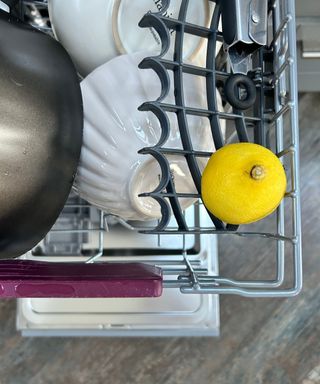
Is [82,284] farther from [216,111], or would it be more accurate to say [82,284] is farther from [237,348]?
[237,348]

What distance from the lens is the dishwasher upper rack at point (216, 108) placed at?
1.30ft

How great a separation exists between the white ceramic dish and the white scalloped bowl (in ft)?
0.08

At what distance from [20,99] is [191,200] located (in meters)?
0.17

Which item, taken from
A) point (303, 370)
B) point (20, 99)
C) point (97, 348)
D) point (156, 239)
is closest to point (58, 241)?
point (156, 239)

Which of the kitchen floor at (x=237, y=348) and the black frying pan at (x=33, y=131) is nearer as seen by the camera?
the black frying pan at (x=33, y=131)

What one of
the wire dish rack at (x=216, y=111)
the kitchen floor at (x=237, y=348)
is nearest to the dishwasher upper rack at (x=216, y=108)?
the wire dish rack at (x=216, y=111)

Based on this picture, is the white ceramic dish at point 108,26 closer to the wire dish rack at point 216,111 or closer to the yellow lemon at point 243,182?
the wire dish rack at point 216,111

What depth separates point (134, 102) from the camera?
43 centimetres

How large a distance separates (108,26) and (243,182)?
190 mm

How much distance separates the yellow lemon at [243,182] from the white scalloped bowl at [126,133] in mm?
65

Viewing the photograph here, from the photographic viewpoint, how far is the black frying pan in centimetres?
39

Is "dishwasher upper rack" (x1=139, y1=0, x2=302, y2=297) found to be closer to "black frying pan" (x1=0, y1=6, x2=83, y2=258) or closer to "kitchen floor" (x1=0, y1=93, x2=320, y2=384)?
"black frying pan" (x1=0, y1=6, x2=83, y2=258)

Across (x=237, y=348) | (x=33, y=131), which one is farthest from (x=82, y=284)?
(x=237, y=348)

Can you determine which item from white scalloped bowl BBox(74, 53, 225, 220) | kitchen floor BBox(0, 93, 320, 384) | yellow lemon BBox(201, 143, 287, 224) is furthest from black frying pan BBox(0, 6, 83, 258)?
kitchen floor BBox(0, 93, 320, 384)
